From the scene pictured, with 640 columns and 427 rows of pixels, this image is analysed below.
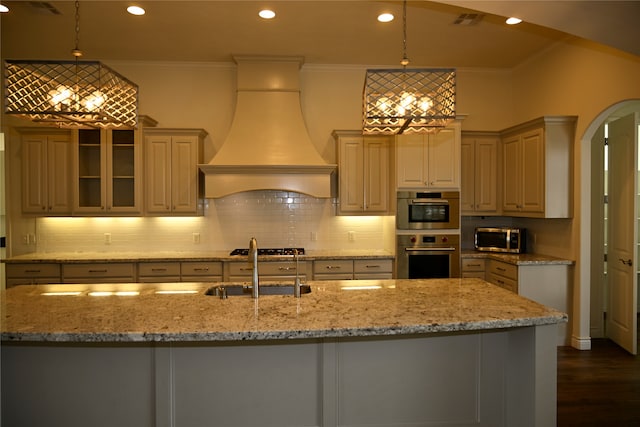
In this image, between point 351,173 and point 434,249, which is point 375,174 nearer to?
point 351,173

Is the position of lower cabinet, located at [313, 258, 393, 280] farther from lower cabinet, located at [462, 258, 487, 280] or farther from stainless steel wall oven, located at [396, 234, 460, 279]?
lower cabinet, located at [462, 258, 487, 280]

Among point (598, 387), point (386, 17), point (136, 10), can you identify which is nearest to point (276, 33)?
point (386, 17)

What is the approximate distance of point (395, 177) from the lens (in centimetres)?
449

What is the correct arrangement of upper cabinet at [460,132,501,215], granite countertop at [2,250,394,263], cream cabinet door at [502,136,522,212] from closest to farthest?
granite countertop at [2,250,394,263] < cream cabinet door at [502,136,522,212] < upper cabinet at [460,132,501,215]

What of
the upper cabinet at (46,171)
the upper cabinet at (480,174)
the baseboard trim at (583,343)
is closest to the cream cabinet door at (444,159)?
the upper cabinet at (480,174)

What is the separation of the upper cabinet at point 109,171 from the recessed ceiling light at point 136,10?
3.80 ft

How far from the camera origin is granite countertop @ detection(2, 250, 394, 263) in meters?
4.36

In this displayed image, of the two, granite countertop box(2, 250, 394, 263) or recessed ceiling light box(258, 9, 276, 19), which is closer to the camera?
recessed ceiling light box(258, 9, 276, 19)

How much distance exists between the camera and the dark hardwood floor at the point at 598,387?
113 inches

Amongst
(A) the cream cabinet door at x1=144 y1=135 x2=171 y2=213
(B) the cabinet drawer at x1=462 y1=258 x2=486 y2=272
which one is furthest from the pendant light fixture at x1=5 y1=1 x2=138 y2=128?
(B) the cabinet drawer at x1=462 y1=258 x2=486 y2=272

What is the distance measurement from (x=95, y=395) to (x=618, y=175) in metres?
4.83

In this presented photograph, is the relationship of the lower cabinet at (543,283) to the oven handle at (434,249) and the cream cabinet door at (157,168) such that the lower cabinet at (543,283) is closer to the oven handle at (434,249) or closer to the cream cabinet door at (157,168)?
the oven handle at (434,249)

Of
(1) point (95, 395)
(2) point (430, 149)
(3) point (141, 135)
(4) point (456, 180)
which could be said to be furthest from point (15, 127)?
(4) point (456, 180)

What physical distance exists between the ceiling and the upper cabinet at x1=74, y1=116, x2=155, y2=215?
904mm
